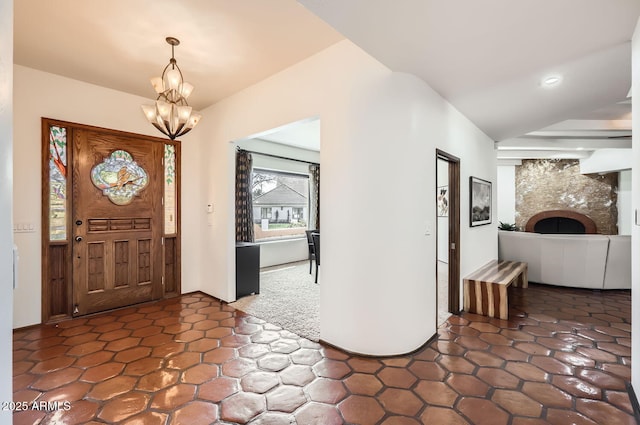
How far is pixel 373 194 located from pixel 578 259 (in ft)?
14.1

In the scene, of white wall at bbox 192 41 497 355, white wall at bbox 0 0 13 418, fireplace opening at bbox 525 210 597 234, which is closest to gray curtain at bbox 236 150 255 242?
white wall at bbox 192 41 497 355

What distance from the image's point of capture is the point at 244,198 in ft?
18.7

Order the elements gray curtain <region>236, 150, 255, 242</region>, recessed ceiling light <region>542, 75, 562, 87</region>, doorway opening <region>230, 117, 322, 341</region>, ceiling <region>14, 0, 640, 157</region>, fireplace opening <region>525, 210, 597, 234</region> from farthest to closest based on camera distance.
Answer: fireplace opening <region>525, 210, 597, 234</region>, gray curtain <region>236, 150, 255, 242</region>, doorway opening <region>230, 117, 322, 341</region>, recessed ceiling light <region>542, 75, 562, 87</region>, ceiling <region>14, 0, 640, 157</region>

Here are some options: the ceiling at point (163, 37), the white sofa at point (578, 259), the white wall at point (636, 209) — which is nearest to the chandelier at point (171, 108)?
the ceiling at point (163, 37)

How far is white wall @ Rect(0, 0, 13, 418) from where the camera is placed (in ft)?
2.66

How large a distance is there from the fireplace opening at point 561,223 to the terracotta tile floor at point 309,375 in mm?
6262

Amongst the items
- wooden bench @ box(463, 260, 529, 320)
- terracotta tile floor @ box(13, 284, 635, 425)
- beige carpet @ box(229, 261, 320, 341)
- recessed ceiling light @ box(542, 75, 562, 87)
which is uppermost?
recessed ceiling light @ box(542, 75, 562, 87)

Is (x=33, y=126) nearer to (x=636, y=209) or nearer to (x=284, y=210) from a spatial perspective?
(x=284, y=210)

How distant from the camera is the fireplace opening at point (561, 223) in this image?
27.5 ft

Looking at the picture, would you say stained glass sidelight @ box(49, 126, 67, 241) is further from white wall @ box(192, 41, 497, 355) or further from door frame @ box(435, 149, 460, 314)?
door frame @ box(435, 149, 460, 314)

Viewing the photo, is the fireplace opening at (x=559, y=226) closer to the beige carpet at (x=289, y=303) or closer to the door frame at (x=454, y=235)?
the door frame at (x=454, y=235)

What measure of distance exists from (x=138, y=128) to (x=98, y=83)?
656mm

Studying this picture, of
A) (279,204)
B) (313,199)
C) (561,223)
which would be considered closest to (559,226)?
(561,223)

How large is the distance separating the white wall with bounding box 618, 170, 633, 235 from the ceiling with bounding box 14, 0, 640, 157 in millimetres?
6249
